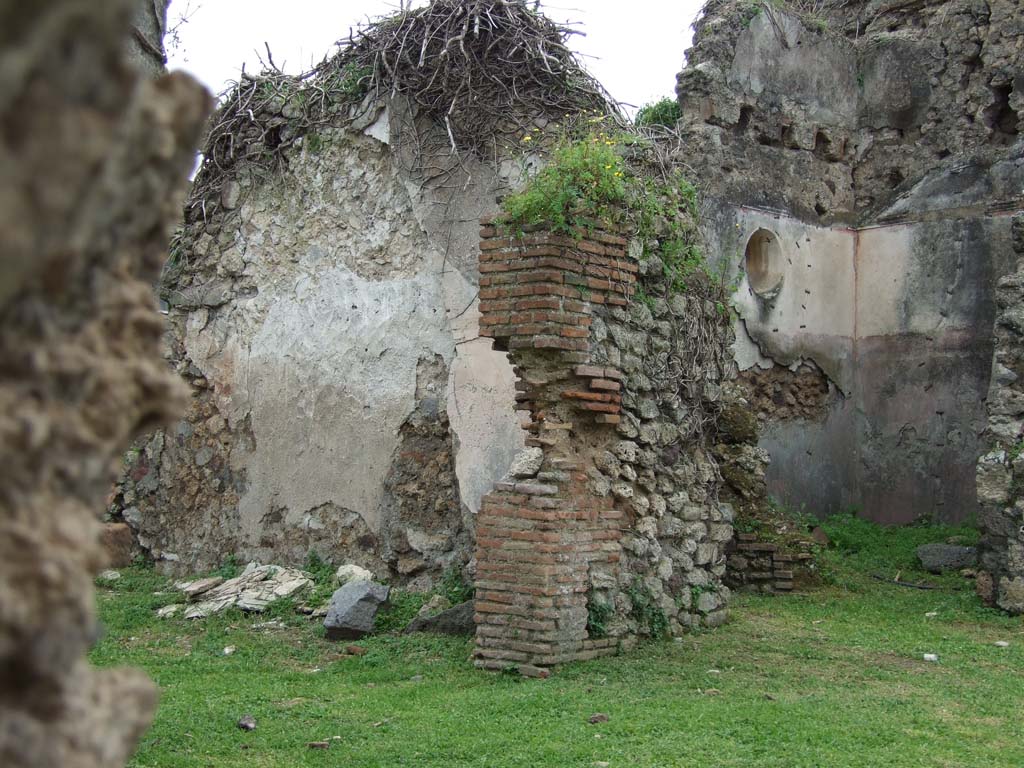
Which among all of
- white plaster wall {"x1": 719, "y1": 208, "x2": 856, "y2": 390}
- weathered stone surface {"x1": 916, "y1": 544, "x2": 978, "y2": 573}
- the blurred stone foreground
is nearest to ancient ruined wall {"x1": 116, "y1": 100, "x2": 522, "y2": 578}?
white plaster wall {"x1": 719, "y1": 208, "x2": 856, "y2": 390}

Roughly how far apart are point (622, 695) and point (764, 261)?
686cm

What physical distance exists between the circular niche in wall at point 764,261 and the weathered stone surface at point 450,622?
5634 mm

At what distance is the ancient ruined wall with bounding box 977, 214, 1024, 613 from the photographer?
7945 mm

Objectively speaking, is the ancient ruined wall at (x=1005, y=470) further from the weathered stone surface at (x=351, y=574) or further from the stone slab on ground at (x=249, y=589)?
the stone slab on ground at (x=249, y=589)

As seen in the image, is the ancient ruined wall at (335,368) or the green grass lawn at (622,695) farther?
the ancient ruined wall at (335,368)

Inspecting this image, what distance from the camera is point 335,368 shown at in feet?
27.8

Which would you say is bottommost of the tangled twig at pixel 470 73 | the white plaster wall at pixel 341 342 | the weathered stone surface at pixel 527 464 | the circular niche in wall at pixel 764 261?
the weathered stone surface at pixel 527 464

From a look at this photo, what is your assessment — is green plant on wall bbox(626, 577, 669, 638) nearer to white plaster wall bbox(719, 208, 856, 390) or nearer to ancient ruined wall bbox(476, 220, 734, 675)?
ancient ruined wall bbox(476, 220, 734, 675)

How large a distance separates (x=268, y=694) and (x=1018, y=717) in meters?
3.53

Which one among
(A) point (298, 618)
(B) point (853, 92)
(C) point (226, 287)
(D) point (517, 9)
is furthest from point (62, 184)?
(B) point (853, 92)

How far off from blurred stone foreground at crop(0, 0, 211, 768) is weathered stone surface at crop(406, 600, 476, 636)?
5150mm

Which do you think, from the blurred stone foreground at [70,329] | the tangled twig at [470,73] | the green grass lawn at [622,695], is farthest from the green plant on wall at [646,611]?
the blurred stone foreground at [70,329]

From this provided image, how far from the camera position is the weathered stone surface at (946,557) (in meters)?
9.50

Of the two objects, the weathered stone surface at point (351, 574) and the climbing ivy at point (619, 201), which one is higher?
the climbing ivy at point (619, 201)
